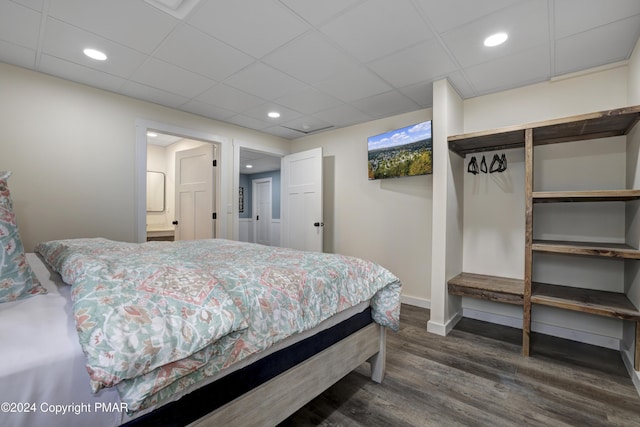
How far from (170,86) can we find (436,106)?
268cm

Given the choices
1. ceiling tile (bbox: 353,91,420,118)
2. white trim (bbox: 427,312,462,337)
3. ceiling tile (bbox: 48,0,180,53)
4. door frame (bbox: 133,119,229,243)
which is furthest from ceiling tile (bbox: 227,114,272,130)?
white trim (bbox: 427,312,462,337)

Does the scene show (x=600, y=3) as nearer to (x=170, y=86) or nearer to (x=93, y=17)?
(x=93, y=17)

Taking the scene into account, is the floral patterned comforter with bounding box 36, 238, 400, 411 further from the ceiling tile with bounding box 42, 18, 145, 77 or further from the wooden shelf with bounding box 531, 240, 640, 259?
the wooden shelf with bounding box 531, 240, 640, 259

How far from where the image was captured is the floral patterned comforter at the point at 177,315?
729 mm

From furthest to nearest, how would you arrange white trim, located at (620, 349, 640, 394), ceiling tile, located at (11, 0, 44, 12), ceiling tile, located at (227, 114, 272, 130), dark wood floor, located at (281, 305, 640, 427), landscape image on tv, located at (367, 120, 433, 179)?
ceiling tile, located at (227, 114, 272, 130) < landscape image on tv, located at (367, 120, 433, 179) < white trim, located at (620, 349, 640, 394) < ceiling tile, located at (11, 0, 44, 12) < dark wood floor, located at (281, 305, 640, 427)

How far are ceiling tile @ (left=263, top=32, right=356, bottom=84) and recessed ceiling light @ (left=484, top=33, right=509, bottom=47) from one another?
1010 millimetres

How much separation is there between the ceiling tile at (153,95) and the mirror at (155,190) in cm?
225

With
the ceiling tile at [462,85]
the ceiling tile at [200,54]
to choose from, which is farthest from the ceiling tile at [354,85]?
the ceiling tile at [200,54]

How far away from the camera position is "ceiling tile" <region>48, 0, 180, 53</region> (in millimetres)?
1729

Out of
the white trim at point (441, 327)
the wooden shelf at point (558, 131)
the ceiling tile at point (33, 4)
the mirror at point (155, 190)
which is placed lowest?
the white trim at point (441, 327)

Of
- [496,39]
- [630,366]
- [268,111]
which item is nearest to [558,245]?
[630,366]

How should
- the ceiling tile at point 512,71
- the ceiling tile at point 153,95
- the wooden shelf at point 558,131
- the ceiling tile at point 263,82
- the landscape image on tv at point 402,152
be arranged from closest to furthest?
the wooden shelf at point 558,131 < the ceiling tile at point 512,71 < the ceiling tile at point 263,82 < the ceiling tile at point 153,95 < the landscape image on tv at point 402,152

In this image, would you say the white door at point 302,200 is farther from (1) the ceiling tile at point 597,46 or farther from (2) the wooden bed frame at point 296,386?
(1) the ceiling tile at point 597,46

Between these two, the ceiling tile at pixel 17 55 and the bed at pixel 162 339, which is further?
the ceiling tile at pixel 17 55
